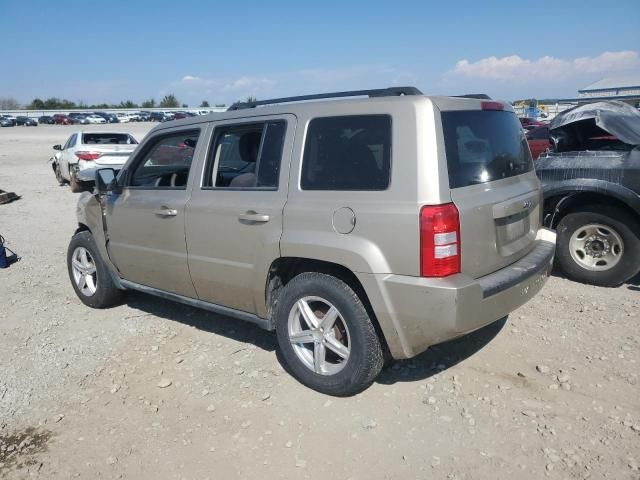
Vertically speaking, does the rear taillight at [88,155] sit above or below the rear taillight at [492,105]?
below

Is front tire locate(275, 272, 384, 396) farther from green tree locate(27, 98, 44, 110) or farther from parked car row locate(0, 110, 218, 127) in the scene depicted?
green tree locate(27, 98, 44, 110)

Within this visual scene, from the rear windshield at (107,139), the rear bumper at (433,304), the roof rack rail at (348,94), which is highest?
the roof rack rail at (348,94)

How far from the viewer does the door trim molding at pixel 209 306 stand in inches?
148

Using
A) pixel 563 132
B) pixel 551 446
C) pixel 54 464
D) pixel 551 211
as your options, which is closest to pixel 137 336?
pixel 54 464

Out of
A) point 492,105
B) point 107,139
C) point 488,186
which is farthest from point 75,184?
point 488,186

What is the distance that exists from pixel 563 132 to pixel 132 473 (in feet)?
18.4

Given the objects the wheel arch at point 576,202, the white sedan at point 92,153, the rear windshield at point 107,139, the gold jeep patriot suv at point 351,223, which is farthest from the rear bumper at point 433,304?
the rear windshield at point 107,139

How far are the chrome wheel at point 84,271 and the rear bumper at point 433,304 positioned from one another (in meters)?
3.28

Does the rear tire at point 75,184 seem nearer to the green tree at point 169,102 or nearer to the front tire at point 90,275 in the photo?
the front tire at point 90,275

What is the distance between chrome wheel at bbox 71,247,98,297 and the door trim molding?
55 centimetres

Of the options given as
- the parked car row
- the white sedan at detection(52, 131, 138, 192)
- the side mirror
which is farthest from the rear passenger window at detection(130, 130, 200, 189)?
the parked car row

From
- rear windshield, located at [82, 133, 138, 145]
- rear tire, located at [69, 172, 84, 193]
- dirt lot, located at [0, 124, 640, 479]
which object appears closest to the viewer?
dirt lot, located at [0, 124, 640, 479]

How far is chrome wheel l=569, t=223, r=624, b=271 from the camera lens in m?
5.16

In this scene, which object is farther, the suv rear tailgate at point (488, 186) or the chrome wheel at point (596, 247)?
the chrome wheel at point (596, 247)
